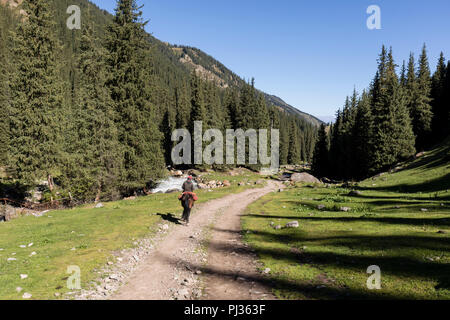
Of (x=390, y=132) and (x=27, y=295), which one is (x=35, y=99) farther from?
(x=390, y=132)

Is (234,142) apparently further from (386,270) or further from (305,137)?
(305,137)

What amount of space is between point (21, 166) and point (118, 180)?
11.7 meters

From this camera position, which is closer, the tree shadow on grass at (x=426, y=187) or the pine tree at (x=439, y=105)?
the tree shadow on grass at (x=426, y=187)

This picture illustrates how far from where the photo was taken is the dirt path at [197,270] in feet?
26.1

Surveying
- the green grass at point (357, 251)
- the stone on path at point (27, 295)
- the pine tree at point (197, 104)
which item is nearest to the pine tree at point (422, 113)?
the pine tree at point (197, 104)

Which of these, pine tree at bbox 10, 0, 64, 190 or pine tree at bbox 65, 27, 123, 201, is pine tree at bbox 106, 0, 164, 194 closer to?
pine tree at bbox 65, 27, 123, 201

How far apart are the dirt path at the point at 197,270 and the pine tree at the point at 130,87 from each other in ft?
Result: 58.2

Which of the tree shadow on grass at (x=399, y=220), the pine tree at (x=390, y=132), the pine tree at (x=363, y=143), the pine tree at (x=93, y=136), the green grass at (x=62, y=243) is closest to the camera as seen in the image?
the green grass at (x=62, y=243)

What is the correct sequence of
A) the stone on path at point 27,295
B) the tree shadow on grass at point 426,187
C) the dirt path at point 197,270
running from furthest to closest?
the tree shadow on grass at point 426,187 < the dirt path at point 197,270 < the stone on path at point 27,295

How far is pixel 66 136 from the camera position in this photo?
34938mm

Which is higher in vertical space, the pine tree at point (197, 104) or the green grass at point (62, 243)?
the pine tree at point (197, 104)

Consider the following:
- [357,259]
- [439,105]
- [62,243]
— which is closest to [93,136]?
[62,243]

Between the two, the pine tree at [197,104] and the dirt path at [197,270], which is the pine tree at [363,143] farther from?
the dirt path at [197,270]
